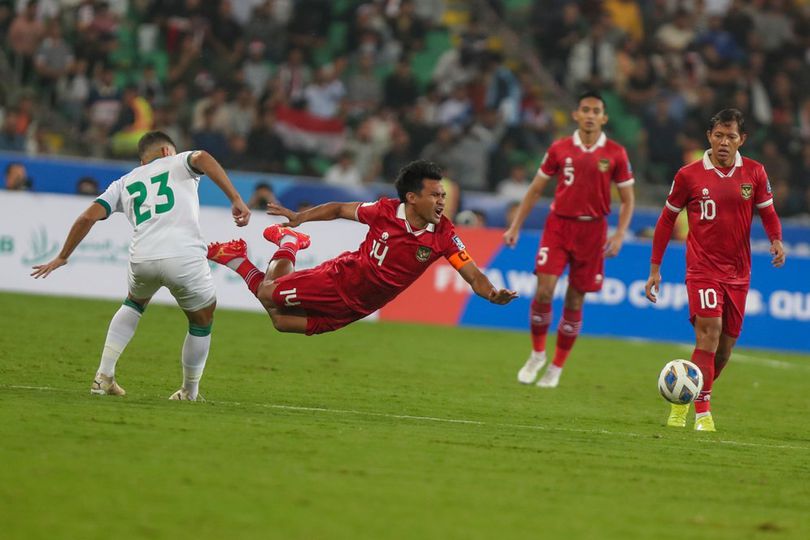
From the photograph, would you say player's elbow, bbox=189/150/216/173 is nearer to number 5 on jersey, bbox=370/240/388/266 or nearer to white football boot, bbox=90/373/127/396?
number 5 on jersey, bbox=370/240/388/266

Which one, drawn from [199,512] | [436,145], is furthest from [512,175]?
[199,512]

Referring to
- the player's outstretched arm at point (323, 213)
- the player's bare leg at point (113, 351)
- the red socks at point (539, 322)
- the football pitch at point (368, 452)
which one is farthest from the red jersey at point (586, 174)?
the player's bare leg at point (113, 351)

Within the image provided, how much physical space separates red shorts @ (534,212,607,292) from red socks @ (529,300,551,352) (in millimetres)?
365

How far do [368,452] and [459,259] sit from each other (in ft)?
8.28

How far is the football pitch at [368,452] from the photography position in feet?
19.4

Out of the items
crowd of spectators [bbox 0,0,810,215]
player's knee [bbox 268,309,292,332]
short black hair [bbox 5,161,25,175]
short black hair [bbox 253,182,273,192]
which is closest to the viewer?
player's knee [bbox 268,309,292,332]

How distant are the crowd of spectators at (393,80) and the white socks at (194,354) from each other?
12.3 metres

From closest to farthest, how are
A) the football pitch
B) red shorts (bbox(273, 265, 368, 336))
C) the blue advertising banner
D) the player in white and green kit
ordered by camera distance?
the football pitch, the player in white and green kit, red shorts (bbox(273, 265, 368, 336)), the blue advertising banner

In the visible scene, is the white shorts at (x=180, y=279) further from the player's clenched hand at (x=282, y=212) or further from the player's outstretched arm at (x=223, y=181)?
the player's clenched hand at (x=282, y=212)

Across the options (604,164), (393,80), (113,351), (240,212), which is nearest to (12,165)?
(393,80)

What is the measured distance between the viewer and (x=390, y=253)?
10.0m

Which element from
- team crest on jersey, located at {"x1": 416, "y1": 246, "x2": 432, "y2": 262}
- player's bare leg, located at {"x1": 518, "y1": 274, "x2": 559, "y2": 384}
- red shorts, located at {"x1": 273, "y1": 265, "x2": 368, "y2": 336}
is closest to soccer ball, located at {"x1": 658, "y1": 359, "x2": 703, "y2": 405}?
team crest on jersey, located at {"x1": 416, "y1": 246, "x2": 432, "y2": 262}

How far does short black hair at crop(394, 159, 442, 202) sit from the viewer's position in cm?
977

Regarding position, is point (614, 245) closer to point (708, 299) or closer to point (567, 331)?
point (567, 331)
